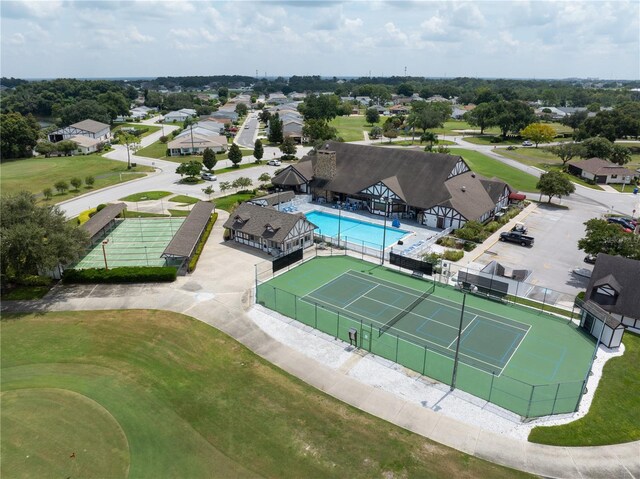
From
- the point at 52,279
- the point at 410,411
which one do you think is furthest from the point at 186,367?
the point at 52,279

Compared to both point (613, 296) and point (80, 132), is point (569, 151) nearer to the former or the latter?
→ point (613, 296)

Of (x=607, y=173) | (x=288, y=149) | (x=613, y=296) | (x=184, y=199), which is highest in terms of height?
(x=288, y=149)

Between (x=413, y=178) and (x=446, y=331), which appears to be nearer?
(x=446, y=331)

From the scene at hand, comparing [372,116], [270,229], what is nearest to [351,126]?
[372,116]

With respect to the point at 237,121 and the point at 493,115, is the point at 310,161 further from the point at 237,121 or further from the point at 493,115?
the point at 237,121

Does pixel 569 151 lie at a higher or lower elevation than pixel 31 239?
lower

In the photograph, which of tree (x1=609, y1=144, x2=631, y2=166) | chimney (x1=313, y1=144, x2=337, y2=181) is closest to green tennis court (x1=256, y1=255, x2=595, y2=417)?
chimney (x1=313, y1=144, x2=337, y2=181)
